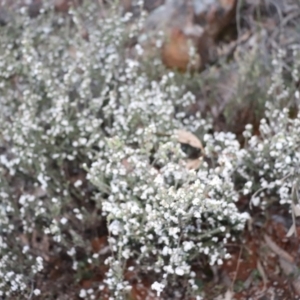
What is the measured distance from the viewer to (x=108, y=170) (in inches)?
101

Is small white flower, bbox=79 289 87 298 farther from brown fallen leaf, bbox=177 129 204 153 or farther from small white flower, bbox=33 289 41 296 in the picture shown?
brown fallen leaf, bbox=177 129 204 153

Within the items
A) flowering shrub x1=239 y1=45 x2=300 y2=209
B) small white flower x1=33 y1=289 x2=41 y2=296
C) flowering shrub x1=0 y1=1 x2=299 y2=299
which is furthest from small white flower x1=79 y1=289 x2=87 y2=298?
flowering shrub x1=239 y1=45 x2=300 y2=209

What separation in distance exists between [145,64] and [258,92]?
67cm

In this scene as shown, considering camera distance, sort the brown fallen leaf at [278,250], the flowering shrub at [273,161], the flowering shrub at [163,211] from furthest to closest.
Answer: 1. the brown fallen leaf at [278,250]
2. the flowering shrub at [273,161]
3. the flowering shrub at [163,211]

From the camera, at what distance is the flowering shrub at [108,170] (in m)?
2.46

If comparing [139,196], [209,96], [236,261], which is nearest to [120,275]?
[139,196]

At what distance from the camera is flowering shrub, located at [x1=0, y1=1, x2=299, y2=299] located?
246cm

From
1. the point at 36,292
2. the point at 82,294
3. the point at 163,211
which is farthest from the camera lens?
the point at 82,294

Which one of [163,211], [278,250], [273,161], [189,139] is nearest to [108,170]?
[163,211]

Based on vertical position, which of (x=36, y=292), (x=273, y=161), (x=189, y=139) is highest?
(x=189, y=139)

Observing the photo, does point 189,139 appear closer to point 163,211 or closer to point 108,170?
point 108,170

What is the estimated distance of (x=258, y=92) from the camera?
10.8ft

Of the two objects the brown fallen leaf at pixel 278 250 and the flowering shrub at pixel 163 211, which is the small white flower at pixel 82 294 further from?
the brown fallen leaf at pixel 278 250

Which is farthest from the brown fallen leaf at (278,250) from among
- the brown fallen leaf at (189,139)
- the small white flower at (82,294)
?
the small white flower at (82,294)
